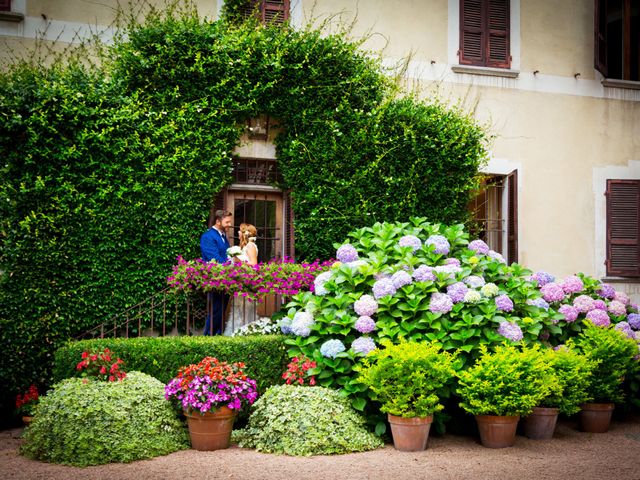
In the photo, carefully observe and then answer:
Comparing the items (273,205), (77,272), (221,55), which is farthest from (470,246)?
(77,272)

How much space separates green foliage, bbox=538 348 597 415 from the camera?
6.44m

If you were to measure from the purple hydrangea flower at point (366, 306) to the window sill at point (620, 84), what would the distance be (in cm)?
673

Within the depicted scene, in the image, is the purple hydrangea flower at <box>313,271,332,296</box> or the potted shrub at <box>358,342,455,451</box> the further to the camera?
the purple hydrangea flower at <box>313,271,332,296</box>

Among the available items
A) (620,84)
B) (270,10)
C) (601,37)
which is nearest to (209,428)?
(270,10)

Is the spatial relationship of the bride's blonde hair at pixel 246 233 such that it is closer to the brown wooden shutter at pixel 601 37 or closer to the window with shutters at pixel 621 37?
the brown wooden shutter at pixel 601 37

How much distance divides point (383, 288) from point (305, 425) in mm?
1608

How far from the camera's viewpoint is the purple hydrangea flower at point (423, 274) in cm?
673

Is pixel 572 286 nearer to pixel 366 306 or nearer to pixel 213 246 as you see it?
pixel 366 306

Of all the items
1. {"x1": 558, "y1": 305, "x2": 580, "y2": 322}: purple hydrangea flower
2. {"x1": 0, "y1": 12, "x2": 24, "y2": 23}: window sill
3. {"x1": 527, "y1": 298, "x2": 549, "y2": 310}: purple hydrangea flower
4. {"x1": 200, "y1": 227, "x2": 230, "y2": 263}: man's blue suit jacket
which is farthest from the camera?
{"x1": 0, "y1": 12, "x2": 24, "y2": 23}: window sill

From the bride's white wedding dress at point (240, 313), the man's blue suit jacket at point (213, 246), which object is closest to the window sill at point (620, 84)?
the bride's white wedding dress at point (240, 313)

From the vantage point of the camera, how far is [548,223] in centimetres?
1034

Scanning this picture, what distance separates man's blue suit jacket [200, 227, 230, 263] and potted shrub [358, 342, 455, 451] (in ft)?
9.94

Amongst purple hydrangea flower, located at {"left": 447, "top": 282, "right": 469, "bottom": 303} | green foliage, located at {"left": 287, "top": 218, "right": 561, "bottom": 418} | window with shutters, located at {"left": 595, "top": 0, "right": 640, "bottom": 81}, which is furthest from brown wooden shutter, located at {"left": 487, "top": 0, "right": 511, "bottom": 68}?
purple hydrangea flower, located at {"left": 447, "top": 282, "right": 469, "bottom": 303}

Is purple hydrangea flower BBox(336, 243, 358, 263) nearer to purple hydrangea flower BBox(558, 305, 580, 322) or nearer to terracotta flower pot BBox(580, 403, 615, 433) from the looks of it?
purple hydrangea flower BBox(558, 305, 580, 322)
